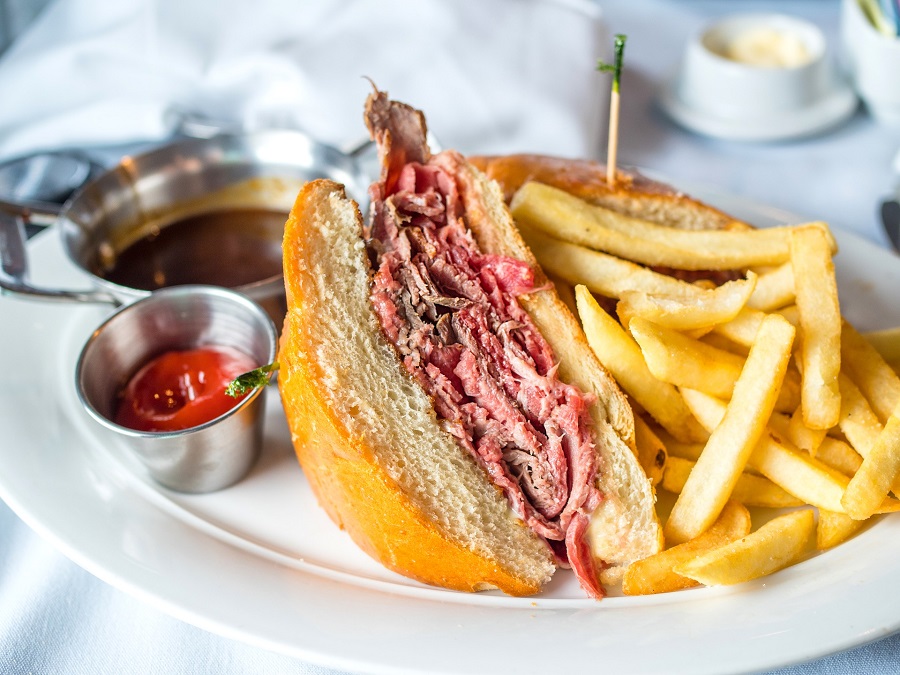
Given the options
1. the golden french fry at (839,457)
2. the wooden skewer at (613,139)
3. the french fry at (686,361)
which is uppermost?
the wooden skewer at (613,139)

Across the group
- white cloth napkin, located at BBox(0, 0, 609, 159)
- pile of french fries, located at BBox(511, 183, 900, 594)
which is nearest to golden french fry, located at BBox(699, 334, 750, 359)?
pile of french fries, located at BBox(511, 183, 900, 594)

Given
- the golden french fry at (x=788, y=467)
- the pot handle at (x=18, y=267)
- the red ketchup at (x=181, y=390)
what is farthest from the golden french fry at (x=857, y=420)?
the pot handle at (x=18, y=267)

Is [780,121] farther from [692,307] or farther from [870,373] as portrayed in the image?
[692,307]

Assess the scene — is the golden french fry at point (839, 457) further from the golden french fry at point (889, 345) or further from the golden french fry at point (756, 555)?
the golden french fry at point (889, 345)

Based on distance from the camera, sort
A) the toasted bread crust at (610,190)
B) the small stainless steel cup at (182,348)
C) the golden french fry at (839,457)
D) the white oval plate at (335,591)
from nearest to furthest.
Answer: the white oval plate at (335,591) → the golden french fry at (839,457) → the small stainless steel cup at (182,348) → the toasted bread crust at (610,190)

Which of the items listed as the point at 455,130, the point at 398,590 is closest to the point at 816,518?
the point at 398,590

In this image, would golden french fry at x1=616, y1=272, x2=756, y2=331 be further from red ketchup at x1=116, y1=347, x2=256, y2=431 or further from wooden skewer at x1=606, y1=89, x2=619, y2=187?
red ketchup at x1=116, y1=347, x2=256, y2=431
